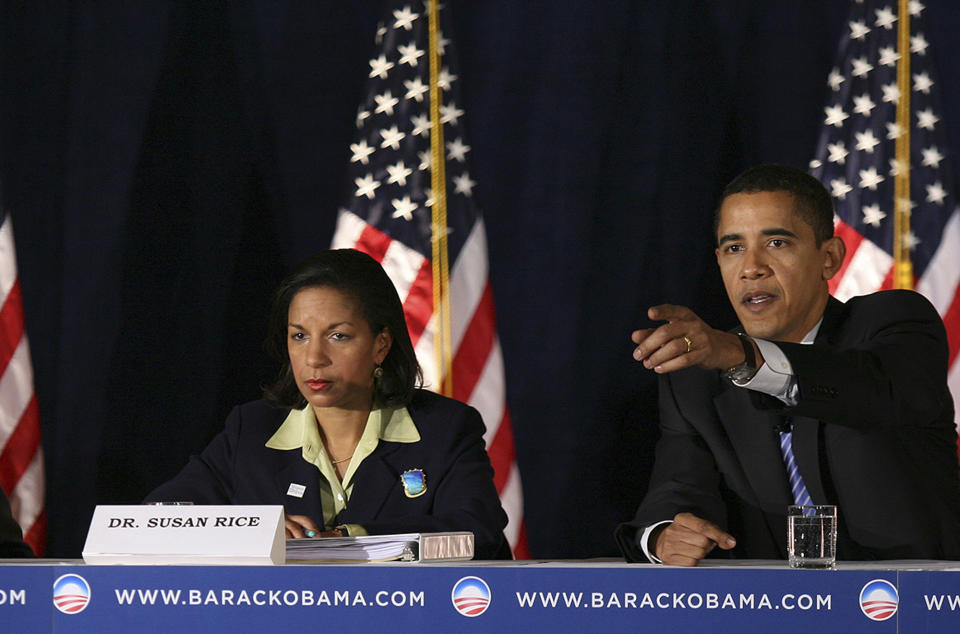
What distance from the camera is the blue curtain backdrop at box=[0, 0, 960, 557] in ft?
13.5

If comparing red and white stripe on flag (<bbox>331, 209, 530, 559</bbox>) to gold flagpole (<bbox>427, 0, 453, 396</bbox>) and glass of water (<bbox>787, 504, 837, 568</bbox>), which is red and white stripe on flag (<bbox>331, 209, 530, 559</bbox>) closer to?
gold flagpole (<bbox>427, 0, 453, 396</bbox>)

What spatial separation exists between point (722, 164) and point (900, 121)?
0.60m

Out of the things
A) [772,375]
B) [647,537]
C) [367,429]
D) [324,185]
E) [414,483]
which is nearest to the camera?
[772,375]

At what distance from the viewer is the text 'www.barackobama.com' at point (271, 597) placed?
1.78 m

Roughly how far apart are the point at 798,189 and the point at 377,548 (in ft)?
5.01

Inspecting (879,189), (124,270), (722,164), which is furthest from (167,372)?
(879,189)

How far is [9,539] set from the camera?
9.96ft

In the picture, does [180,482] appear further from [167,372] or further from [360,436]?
[167,372]

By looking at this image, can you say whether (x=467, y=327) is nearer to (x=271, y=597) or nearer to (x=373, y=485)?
(x=373, y=485)

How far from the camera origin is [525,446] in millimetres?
4188

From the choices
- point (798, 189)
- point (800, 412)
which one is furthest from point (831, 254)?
point (800, 412)

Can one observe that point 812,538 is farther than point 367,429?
No

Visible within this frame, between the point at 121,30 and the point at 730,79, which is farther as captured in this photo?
the point at 121,30

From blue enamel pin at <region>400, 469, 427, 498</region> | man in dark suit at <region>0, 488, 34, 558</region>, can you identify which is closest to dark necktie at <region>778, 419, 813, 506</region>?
blue enamel pin at <region>400, 469, 427, 498</region>
